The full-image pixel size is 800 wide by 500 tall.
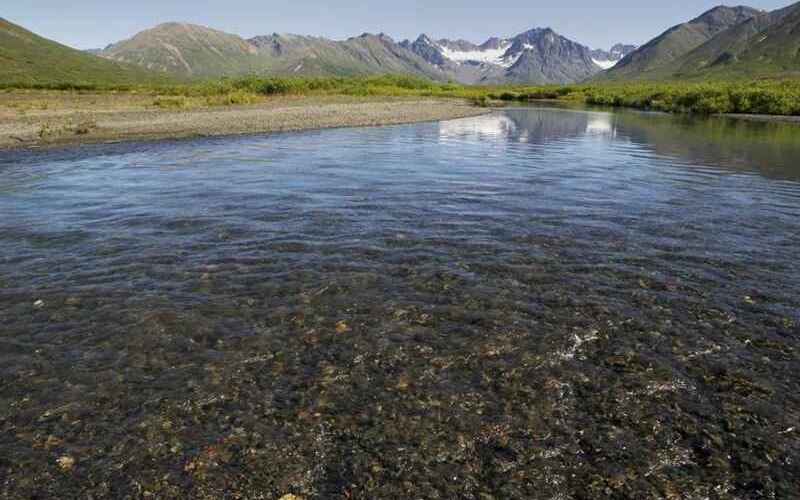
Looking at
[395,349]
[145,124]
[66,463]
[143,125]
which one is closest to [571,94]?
[145,124]

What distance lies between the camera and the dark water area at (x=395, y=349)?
20.7 ft

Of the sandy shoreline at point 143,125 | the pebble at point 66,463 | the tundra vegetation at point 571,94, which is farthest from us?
the tundra vegetation at point 571,94

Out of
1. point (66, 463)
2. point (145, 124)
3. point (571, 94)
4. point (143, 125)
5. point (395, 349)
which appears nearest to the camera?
point (66, 463)

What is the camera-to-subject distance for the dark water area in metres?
6.30

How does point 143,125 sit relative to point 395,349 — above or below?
above

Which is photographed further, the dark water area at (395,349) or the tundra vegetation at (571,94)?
the tundra vegetation at (571,94)

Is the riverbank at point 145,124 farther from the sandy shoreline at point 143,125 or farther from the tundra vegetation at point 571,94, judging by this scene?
the tundra vegetation at point 571,94

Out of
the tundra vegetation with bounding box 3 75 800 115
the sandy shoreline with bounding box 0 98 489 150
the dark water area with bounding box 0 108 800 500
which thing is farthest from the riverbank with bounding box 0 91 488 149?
the dark water area with bounding box 0 108 800 500

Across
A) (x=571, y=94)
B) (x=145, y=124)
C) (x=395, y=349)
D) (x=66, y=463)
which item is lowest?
(x=66, y=463)

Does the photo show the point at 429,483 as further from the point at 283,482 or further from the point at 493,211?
the point at 493,211

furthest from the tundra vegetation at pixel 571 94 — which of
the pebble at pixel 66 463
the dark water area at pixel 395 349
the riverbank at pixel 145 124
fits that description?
the pebble at pixel 66 463

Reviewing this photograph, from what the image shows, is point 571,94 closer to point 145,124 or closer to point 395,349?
point 145,124

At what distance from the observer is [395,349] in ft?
29.8

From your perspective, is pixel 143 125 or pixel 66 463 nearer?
pixel 66 463
